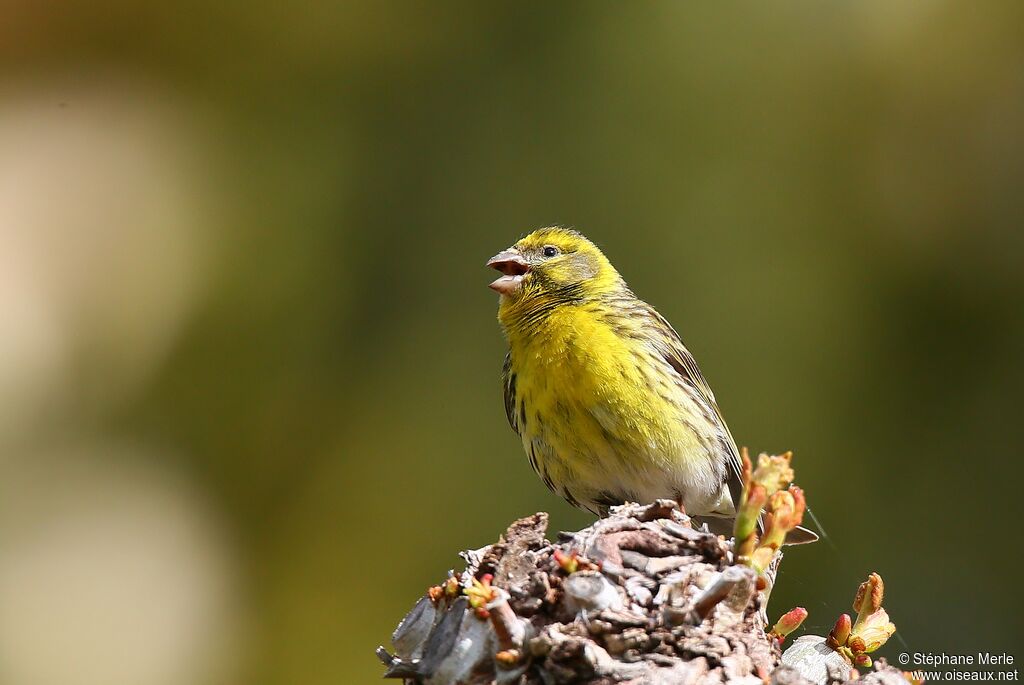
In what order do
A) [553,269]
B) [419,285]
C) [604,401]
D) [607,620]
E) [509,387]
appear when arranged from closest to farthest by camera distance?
1. [607,620]
2. [604,401]
3. [509,387]
4. [553,269]
5. [419,285]

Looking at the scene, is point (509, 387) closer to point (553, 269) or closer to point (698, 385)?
point (553, 269)

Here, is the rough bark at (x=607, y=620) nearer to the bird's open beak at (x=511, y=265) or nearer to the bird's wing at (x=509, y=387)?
the bird's wing at (x=509, y=387)

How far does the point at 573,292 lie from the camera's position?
5.14 m

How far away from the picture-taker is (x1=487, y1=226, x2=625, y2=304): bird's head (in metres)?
5.15

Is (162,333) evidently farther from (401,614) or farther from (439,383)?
(401,614)

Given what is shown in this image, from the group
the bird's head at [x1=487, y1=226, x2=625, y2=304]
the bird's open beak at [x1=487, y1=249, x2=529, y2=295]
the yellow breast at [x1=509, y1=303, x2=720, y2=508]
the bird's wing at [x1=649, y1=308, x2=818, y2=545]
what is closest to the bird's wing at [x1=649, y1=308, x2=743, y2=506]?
the bird's wing at [x1=649, y1=308, x2=818, y2=545]

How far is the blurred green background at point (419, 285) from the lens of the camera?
6750 mm

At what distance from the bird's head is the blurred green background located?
5.72 feet

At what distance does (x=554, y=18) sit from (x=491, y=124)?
2.74ft

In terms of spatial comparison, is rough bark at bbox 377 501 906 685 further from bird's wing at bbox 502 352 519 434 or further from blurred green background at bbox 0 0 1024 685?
blurred green background at bbox 0 0 1024 685

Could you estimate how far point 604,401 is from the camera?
464cm

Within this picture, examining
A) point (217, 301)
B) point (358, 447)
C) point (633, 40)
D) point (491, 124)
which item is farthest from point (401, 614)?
point (633, 40)

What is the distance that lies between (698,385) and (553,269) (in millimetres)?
841

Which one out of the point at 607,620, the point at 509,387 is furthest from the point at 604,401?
the point at 607,620
